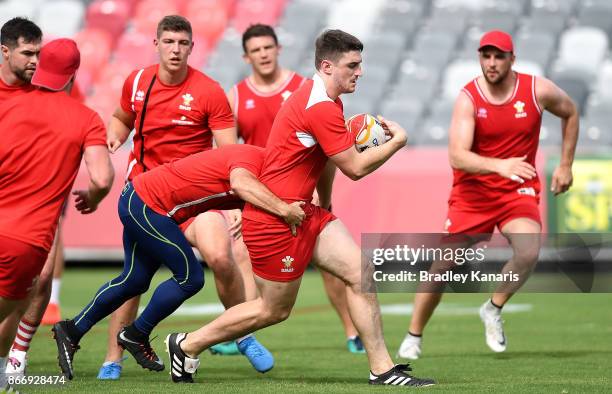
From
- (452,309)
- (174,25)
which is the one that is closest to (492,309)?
(174,25)

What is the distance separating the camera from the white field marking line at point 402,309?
44.2 feet

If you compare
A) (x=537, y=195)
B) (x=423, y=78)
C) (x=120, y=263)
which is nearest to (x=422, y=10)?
(x=423, y=78)

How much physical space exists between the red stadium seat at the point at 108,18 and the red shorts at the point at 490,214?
51.1 feet

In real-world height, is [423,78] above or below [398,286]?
above

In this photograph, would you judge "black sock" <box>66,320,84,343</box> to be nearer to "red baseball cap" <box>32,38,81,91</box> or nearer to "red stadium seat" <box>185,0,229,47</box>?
"red baseball cap" <box>32,38,81,91</box>

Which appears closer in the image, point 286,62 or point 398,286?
point 398,286

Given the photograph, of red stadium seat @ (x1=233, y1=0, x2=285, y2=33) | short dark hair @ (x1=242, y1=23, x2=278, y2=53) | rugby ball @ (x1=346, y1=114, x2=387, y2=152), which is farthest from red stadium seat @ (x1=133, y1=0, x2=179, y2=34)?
rugby ball @ (x1=346, y1=114, x2=387, y2=152)

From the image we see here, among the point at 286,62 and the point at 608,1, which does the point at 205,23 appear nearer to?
the point at 286,62

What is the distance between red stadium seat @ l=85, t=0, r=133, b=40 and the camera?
80.0 feet

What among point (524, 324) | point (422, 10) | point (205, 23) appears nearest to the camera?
point (524, 324)

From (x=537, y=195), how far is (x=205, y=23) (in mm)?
14966

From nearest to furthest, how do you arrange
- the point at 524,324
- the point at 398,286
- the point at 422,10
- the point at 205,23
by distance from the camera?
the point at 524,324, the point at 398,286, the point at 422,10, the point at 205,23

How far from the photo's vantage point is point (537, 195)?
10.0 m

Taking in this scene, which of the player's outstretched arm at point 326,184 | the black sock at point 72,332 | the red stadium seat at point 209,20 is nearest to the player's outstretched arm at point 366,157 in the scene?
the player's outstretched arm at point 326,184
